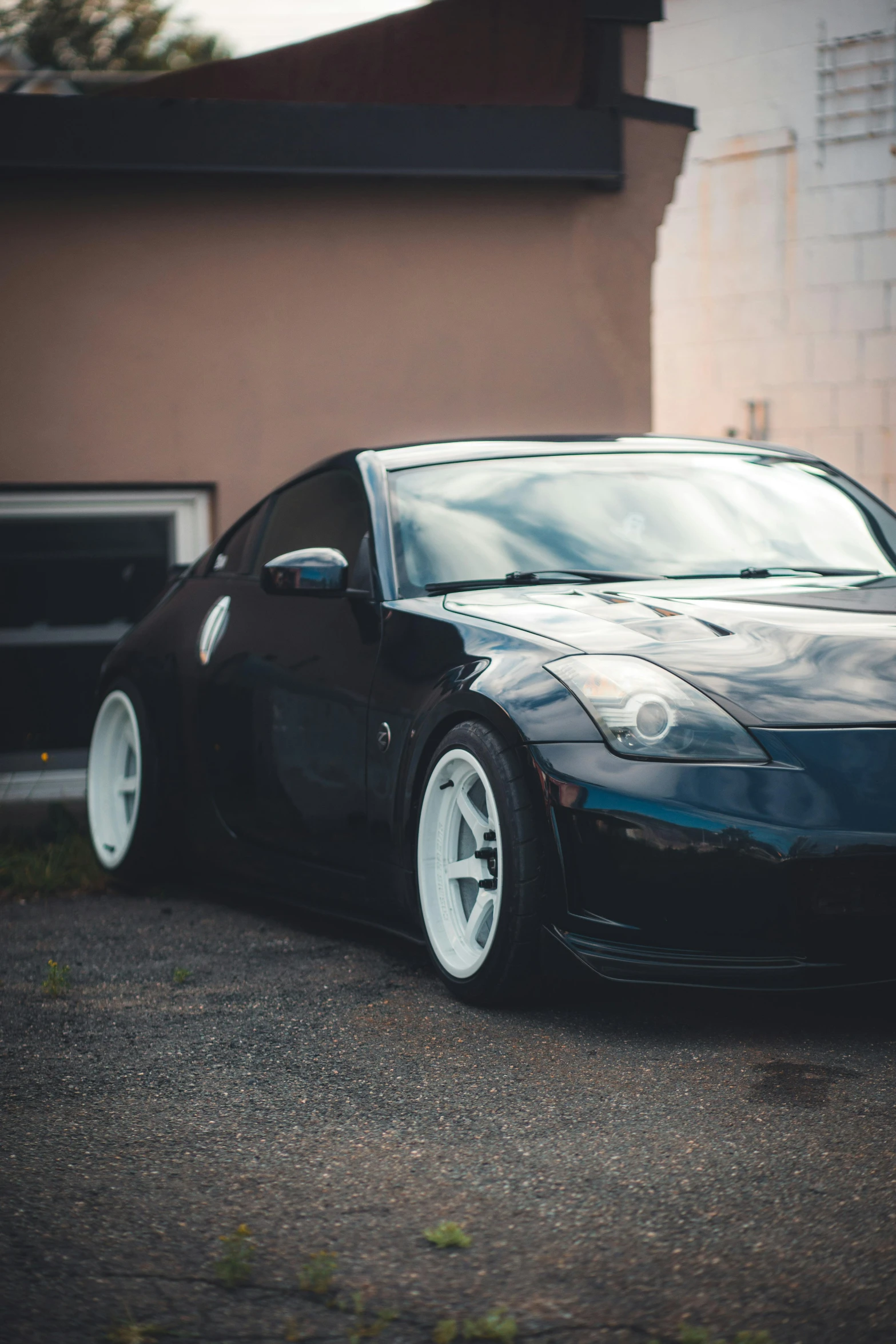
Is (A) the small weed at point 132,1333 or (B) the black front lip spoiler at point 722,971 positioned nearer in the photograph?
(A) the small weed at point 132,1333

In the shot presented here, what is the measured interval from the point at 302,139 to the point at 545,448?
2.75 m

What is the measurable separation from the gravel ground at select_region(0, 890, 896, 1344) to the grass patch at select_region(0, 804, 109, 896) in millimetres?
1610

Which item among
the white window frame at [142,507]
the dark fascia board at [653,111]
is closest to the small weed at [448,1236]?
the white window frame at [142,507]

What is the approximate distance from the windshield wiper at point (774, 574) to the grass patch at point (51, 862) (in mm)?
2600

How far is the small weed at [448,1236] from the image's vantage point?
243cm

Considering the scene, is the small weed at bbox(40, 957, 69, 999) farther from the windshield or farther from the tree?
the tree

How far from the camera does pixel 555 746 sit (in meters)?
3.55

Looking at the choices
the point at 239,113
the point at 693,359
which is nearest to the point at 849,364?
the point at 693,359

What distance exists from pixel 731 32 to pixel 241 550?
10.1 metres

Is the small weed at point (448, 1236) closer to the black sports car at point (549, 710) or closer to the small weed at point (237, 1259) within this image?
the small weed at point (237, 1259)

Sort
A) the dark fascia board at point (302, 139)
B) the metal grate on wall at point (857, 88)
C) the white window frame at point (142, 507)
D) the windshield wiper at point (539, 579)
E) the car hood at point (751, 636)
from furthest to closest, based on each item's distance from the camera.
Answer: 1. the metal grate on wall at point (857, 88)
2. the white window frame at point (142, 507)
3. the dark fascia board at point (302, 139)
4. the windshield wiper at point (539, 579)
5. the car hood at point (751, 636)

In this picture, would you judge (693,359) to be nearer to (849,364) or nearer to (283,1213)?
(849,364)

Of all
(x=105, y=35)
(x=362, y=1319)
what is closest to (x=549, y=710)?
(x=362, y=1319)

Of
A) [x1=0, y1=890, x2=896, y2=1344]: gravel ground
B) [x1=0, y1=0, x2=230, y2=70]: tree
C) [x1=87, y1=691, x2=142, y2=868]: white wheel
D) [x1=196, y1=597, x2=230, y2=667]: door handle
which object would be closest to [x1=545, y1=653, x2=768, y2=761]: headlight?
[x1=0, y1=890, x2=896, y2=1344]: gravel ground
